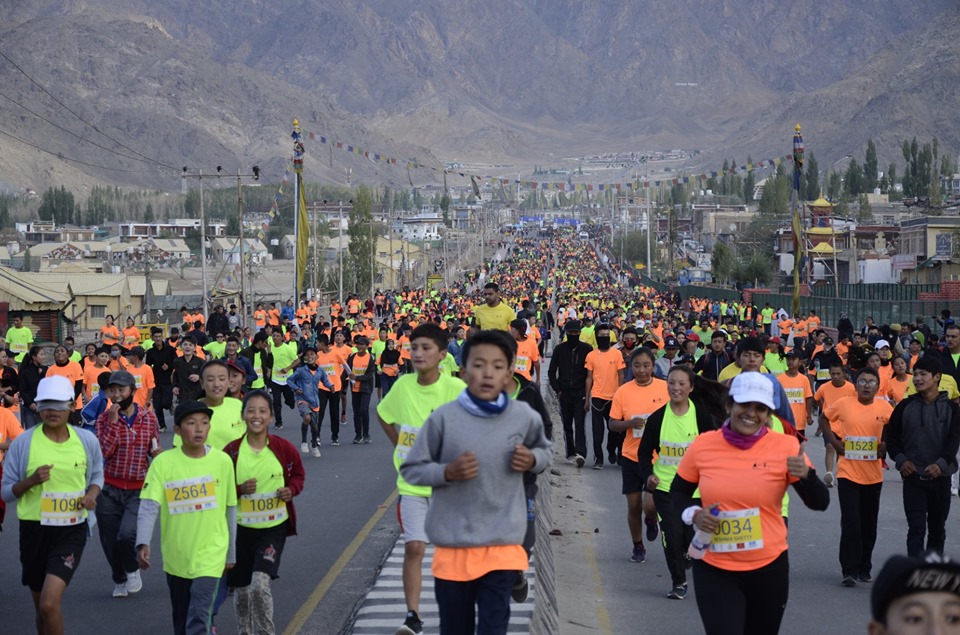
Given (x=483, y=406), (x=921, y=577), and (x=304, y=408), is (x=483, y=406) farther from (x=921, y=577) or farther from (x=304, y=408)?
(x=304, y=408)

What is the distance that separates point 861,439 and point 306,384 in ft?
32.5

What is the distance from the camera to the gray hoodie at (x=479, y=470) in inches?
242

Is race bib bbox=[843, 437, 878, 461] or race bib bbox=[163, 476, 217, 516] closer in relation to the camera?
race bib bbox=[163, 476, 217, 516]

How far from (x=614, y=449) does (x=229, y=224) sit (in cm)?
16194

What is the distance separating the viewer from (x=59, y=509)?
8.48 meters

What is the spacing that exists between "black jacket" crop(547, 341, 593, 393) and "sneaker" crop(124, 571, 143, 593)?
8083 mm

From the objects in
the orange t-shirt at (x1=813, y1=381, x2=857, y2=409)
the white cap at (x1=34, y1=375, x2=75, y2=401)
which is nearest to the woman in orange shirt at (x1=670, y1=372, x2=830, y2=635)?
the white cap at (x1=34, y1=375, x2=75, y2=401)

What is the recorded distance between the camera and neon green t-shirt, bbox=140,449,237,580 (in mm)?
8047

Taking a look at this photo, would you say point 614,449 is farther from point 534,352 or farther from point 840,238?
point 840,238

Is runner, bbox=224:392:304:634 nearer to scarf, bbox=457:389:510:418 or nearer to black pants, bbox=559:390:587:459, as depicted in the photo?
scarf, bbox=457:389:510:418

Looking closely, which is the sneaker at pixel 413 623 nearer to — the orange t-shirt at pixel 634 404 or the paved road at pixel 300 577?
the paved road at pixel 300 577

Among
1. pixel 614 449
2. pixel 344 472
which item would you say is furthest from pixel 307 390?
pixel 614 449

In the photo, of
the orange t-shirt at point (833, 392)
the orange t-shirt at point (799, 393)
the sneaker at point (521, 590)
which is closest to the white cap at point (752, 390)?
the sneaker at point (521, 590)

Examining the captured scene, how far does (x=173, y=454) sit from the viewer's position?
830 centimetres
